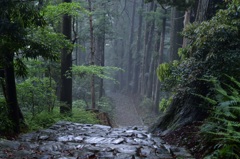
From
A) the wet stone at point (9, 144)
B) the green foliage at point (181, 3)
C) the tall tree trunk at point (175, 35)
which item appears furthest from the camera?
the tall tree trunk at point (175, 35)

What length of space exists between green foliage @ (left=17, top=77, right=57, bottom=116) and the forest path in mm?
11621

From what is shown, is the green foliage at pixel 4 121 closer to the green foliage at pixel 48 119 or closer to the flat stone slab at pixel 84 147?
the flat stone slab at pixel 84 147

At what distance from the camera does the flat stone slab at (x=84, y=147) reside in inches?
205

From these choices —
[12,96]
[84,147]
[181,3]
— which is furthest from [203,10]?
[12,96]

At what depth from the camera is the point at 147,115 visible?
27.7 meters

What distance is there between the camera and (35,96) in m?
11.2

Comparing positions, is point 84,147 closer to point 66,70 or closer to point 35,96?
point 35,96

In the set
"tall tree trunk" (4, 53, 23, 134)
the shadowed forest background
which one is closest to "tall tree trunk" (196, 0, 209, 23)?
the shadowed forest background

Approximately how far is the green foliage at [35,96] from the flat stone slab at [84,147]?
372 centimetres

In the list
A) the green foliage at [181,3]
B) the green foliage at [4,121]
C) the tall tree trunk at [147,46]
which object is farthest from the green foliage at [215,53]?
the tall tree trunk at [147,46]

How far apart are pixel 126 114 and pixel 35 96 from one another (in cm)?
2005

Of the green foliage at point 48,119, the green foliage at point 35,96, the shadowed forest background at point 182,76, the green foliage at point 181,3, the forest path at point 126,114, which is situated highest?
the green foliage at point 181,3

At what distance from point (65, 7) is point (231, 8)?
5.67 m

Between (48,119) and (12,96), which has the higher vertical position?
(12,96)
